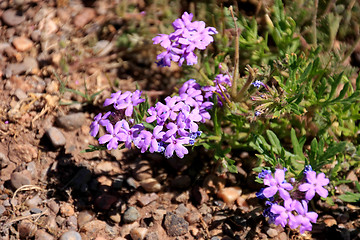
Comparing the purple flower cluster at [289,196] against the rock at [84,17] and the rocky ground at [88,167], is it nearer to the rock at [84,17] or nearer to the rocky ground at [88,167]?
the rocky ground at [88,167]

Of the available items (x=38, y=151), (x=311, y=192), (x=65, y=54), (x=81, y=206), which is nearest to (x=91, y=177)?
(x=81, y=206)

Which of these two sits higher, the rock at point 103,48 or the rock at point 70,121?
the rock at point 103,48

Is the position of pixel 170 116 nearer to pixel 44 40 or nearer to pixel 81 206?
pixel 81 206

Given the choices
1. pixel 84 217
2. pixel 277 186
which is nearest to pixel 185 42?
pixel 277 186

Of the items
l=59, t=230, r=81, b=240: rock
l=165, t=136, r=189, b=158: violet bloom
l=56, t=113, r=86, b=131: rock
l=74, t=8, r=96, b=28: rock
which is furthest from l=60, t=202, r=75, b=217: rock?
l=74, t=8, r=96, b=28: rock

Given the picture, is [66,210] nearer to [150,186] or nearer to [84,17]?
[150,186]

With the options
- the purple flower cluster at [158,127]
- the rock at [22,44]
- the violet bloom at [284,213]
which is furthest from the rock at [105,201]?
the rock at [22,44]
